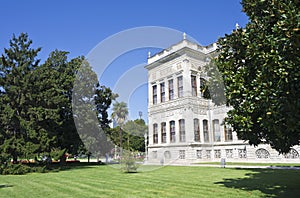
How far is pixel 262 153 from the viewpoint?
2477 centimetres

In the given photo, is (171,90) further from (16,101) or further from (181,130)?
(16,101)

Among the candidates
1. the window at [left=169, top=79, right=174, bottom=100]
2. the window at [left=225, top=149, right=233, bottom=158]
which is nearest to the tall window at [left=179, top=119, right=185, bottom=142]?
the window at [left=169, top=79, right=174, bottom=100]

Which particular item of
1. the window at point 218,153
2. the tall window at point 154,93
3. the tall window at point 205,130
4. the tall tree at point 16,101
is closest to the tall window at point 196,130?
the tall window at point 205,130

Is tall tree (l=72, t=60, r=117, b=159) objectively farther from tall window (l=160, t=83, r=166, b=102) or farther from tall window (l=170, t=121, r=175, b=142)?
tall window (l=170, t=121, r=175, b=142)

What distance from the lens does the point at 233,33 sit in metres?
9.19

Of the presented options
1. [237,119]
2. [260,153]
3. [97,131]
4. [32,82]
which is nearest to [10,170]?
[32,82]

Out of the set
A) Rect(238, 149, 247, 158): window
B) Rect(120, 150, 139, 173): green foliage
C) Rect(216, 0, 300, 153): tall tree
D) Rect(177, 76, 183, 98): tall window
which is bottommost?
Rect(120, 150, 139, 173): green foliage

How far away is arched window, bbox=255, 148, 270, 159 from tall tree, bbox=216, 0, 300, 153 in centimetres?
1763

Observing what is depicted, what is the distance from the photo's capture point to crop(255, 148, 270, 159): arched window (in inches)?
965

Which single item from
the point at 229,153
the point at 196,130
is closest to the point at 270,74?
the point at 229,153

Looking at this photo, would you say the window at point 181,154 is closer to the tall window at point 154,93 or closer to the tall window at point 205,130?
the tall window at point 205,130

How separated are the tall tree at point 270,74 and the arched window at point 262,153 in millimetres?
17634

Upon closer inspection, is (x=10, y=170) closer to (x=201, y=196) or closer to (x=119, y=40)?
(x=119, y=40)

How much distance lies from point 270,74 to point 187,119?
73.8ft
